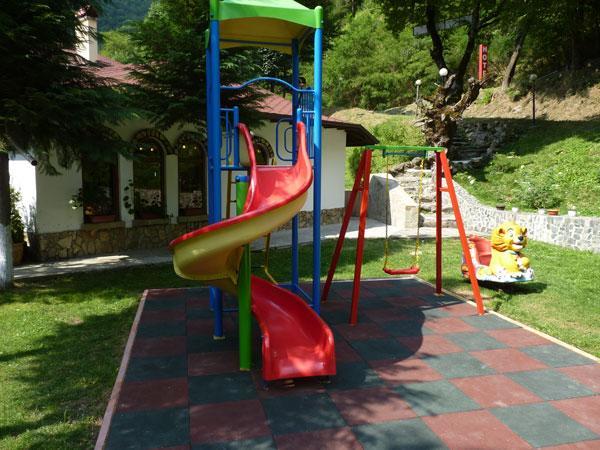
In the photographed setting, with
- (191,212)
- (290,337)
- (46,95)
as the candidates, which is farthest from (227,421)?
(191,212)

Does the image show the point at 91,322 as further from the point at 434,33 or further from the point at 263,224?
the point at 434,33

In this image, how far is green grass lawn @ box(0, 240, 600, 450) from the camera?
13.4ft

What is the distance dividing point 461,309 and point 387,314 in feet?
3.92

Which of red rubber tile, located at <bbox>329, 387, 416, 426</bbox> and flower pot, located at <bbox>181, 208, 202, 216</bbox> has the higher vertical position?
flower pot, located at <bbox>181, 208, 202, 216</bbox>

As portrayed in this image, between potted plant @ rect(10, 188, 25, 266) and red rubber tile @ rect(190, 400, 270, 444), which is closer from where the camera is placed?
red rubber tile @ rect(190, 400, 270, 444)

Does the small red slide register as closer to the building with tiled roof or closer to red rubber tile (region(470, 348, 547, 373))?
red rubber tile (region(470, 348, 547, 373))

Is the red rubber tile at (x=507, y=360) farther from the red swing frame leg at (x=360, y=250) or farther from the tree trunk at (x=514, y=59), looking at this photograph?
the tree trunk at (x=514, y=59)

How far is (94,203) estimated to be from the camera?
11094mm

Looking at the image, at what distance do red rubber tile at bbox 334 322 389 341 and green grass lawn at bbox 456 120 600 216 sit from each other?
366 inches

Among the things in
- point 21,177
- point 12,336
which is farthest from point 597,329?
point 21,177

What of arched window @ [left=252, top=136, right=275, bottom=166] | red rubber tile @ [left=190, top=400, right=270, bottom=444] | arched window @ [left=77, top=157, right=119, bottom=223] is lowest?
red rubber tile @ [left=190, top=400, right=270, bottom=444]

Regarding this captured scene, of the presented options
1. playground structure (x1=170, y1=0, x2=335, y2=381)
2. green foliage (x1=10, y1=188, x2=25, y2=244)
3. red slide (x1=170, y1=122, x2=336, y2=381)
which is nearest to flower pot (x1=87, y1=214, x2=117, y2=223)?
green foliage (x1=10, y1=188, x2=25, y2=244)

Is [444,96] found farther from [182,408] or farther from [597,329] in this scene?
[182,408]

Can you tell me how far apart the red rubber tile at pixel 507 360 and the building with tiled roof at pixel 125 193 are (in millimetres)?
5851
